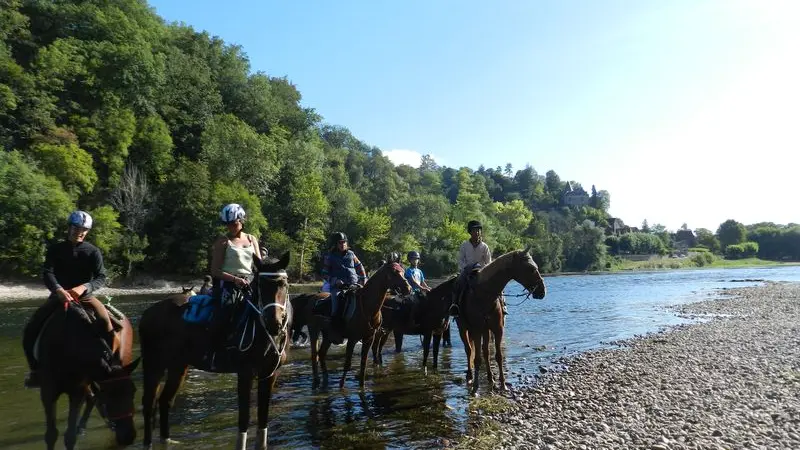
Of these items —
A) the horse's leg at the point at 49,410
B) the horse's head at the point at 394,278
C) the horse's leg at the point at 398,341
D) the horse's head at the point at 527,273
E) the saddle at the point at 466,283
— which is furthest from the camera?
the horse's leg at the point at 398,341

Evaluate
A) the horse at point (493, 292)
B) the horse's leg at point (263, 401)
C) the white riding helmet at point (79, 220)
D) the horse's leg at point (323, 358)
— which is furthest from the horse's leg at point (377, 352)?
the white riding helmet at point (79, 220)

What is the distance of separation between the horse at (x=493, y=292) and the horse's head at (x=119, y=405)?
725 centimetres

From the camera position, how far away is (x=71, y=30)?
61312 millimetres

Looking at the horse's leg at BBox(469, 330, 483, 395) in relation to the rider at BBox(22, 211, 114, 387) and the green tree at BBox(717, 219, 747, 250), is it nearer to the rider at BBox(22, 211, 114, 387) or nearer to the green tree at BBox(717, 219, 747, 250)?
the rider at BBox(22, 211, 114, 387)

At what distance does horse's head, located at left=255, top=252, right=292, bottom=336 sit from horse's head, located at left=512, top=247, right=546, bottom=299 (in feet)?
19.7

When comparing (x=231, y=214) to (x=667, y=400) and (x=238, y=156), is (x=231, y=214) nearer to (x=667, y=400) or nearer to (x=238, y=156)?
(x=667, y=400)

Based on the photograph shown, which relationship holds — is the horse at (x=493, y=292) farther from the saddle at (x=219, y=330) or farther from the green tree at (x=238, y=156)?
the green tree at (x=238, y=156)

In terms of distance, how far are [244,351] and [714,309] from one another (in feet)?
112

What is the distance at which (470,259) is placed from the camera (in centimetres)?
1262

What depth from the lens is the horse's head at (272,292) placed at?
654cm

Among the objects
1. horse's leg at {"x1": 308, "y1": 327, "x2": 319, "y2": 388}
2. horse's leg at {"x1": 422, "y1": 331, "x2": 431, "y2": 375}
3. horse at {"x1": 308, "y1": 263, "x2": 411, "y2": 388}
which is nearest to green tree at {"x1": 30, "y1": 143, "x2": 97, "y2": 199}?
horse's leg at {"x1": 308, "y1": 327, "x2": 319, "y2": 388}

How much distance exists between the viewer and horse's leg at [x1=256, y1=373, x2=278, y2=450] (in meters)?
7.09

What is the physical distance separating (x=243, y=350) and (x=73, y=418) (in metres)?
2.62

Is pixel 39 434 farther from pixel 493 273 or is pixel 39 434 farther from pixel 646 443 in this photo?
pixel 646 443
